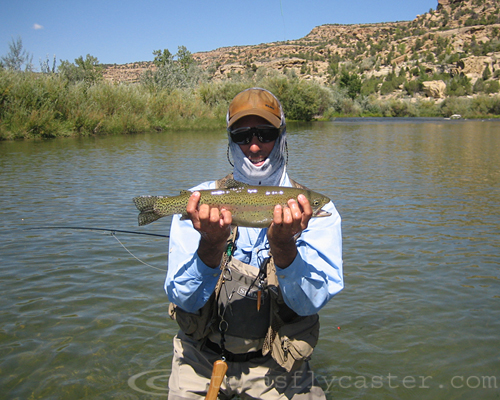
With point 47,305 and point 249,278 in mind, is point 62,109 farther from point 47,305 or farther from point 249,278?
point 249,278

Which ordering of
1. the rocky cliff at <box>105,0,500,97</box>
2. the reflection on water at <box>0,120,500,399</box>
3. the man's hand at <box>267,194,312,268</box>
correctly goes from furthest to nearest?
the rocky cliff at <box>105,0,500,97</box> → the reflection on water at <box>0,120,500,399</box> → the man's hand at <box>267,194,312,268</box>

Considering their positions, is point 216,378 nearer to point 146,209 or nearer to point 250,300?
point 250,300

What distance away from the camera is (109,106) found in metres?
32.5

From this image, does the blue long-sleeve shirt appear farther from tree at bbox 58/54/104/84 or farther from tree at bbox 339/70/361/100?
tree at bbox 339/70/361/100

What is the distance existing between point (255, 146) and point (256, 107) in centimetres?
27

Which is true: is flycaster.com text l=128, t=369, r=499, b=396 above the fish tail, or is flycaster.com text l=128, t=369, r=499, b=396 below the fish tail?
below

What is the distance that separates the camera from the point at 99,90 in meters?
31.8

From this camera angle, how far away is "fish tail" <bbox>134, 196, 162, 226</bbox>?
2.82 meters

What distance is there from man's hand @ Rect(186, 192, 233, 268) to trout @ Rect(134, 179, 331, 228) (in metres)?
0.15

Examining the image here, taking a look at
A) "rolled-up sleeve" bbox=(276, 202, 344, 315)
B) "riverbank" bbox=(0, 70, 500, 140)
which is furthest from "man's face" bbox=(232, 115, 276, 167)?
"riverbank" bbox=(0, 70, 500, 140)

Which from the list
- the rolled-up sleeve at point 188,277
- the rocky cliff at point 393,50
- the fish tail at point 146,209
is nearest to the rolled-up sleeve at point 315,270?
the rolled-up sleeve at point 188,277

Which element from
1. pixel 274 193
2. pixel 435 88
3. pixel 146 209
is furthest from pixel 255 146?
pixel 435 88

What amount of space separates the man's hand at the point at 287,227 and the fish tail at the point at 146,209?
0.87 m

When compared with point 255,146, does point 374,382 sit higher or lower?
lower
